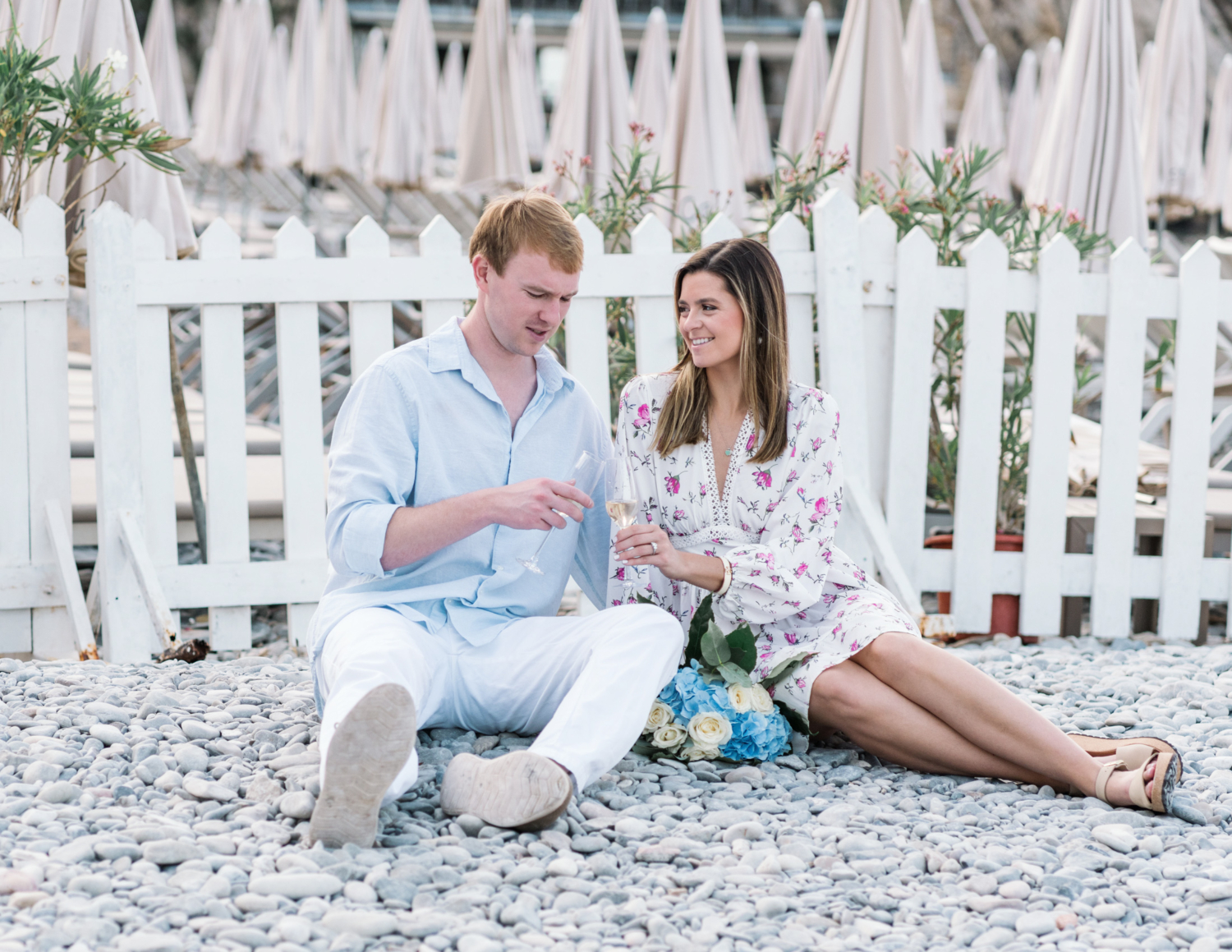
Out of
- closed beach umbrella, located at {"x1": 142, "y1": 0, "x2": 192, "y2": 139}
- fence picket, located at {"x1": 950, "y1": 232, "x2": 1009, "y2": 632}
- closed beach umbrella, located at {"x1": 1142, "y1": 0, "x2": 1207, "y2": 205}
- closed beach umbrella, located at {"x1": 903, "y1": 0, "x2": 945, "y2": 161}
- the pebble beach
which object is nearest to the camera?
the pebble beach

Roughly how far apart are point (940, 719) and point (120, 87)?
10.9 ft

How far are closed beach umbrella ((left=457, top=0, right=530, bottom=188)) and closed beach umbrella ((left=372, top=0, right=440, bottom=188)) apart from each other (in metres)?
1.36

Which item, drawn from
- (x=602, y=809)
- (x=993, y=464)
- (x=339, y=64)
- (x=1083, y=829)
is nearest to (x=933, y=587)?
(x=993, y=464)

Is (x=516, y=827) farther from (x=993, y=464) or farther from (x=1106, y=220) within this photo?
(x=1106, y=220)

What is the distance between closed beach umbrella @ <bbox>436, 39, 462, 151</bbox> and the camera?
10.3 metres

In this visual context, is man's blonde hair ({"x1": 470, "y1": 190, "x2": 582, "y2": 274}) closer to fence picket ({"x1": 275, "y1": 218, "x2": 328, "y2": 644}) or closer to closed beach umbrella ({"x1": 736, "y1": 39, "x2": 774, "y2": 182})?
fence picket ({"x1": 275, "y1": 218, "x2": 328, "y2": 644})

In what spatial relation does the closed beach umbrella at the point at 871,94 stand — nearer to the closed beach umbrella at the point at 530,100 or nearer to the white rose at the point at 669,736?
the white rose at the point at 669,736

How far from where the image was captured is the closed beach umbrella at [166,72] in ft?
23.5

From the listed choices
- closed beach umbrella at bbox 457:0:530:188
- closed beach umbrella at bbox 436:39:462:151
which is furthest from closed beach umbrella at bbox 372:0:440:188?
closed beach umbrella at bbox 457:0:530:188

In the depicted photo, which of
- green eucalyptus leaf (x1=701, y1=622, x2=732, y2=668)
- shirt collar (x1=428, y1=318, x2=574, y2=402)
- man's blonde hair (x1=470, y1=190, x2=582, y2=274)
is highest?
man's blonde hair (x1=470, y1=190, x2=582, y2=274)

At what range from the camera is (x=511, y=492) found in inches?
88.6

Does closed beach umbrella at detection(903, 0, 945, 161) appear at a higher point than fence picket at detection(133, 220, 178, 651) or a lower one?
higher

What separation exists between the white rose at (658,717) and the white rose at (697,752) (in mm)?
71

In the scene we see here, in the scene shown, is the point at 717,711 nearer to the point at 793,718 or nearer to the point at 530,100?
the point at 793,718
